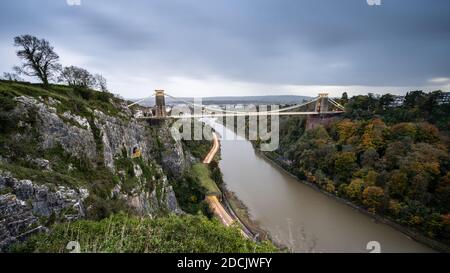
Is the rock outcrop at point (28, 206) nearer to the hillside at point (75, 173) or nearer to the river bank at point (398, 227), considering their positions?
the hillside at point (75, 173)

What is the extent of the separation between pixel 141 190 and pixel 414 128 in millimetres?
14287

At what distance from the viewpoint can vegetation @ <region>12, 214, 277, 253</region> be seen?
3203mm

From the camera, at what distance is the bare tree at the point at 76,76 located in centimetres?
1121

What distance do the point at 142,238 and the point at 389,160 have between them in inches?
491

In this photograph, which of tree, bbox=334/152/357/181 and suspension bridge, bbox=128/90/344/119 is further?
suspension bridge, bbox=128/90/344/119

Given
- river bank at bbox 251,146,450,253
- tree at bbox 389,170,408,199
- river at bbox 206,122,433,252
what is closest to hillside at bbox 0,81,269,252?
river at bbox 206,122,433,252

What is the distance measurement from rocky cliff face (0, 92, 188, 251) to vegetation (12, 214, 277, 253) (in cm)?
52

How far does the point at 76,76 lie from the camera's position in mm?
12000

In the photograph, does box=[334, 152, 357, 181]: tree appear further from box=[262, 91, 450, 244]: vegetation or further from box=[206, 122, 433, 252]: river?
box=[206, 122, 433, 252]: river

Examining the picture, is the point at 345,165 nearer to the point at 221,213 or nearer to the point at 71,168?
the point at 221,213

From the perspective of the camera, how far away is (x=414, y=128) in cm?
1252

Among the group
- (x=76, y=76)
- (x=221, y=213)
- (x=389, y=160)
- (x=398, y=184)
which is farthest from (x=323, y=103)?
(x=76, y=76)
